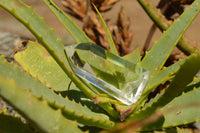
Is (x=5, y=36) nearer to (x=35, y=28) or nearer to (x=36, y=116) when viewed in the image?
(x=35, y=28)

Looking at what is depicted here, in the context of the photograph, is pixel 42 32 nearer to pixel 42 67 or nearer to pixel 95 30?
pixel 42 67

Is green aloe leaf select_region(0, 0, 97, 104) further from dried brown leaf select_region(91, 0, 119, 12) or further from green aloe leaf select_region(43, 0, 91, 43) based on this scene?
dried brown leaf select_region(91, 0, 119, 12)

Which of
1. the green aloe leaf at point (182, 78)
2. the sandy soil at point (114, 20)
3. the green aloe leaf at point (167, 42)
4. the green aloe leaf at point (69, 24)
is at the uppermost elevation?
the green aloe leaf at point (69, 24)

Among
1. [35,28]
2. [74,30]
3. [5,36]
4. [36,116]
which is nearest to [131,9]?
[5,36]

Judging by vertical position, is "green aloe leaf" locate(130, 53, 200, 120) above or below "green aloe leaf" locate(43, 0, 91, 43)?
below

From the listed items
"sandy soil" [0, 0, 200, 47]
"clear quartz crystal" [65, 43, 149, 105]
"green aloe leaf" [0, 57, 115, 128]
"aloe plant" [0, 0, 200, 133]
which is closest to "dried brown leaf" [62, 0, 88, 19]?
"sandy soil" [0, 0, 200, 47]

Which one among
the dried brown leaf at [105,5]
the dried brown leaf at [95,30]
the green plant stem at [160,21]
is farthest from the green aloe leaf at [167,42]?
the dried brown leaf at [105,5]

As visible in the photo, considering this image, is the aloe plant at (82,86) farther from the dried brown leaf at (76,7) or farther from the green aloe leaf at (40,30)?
the dried brown leaf at (76,7)

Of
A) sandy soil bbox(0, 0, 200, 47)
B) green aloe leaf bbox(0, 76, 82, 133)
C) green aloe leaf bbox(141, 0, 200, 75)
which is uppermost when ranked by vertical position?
green aloe leaf bbox(0, 76, 82, 133)

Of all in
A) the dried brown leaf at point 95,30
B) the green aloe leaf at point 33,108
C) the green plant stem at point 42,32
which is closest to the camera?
the green aloe leaf at point 33,108

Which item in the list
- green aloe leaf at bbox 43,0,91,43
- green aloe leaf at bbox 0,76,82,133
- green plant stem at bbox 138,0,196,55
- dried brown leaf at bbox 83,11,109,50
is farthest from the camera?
dried brown leaf at bbox 83,11,109,50
